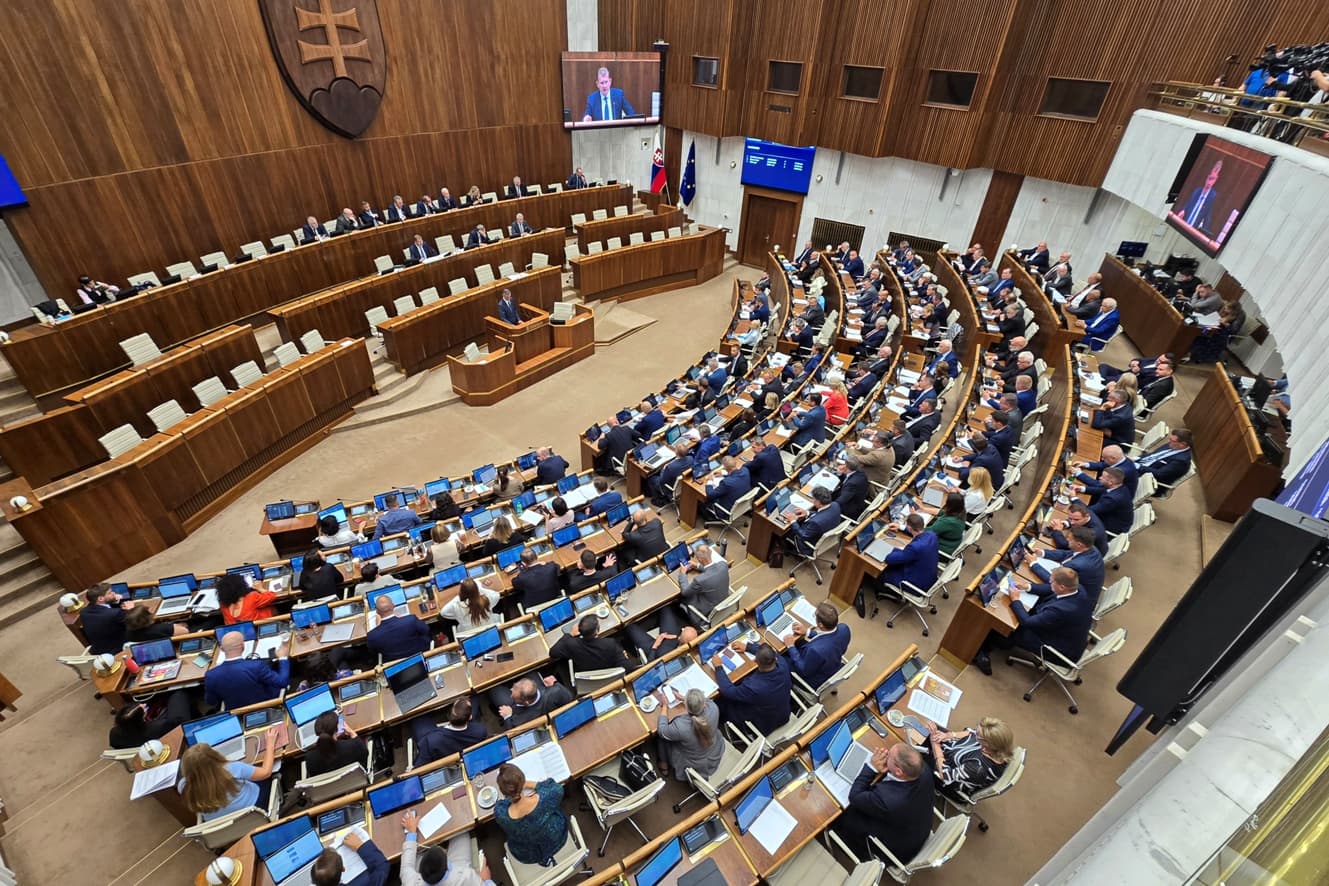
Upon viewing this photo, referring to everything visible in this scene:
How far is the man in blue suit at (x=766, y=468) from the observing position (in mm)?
7457

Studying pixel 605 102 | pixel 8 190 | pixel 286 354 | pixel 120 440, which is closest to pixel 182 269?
pixel 8 190

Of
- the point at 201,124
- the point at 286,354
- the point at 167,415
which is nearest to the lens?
the point at 167,415

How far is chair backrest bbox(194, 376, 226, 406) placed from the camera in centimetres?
848

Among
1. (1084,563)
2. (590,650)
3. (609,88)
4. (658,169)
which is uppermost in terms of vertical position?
(609,88)

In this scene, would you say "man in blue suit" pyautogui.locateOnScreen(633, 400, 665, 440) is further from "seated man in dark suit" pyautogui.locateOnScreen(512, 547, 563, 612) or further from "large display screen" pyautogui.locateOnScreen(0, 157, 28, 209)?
"large display screen" pyautogui.locateOnScreen(0, 157, 28, 209)

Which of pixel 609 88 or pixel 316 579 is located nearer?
pixel 316 579

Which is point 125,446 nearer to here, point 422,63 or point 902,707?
point 902,707

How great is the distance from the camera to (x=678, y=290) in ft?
54.6

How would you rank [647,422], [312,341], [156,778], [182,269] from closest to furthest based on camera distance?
1. [156,778]
2. [647,422]
3. [312,341]
4. [182,269]

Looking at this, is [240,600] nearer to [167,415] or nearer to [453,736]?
[453,736]

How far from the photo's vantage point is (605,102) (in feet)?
57.5

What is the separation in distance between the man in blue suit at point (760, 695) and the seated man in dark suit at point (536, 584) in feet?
6.39

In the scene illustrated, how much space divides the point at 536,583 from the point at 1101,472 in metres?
6.42

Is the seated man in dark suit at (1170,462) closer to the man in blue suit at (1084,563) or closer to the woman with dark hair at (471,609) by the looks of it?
the man in blue suit at (1084,563)
